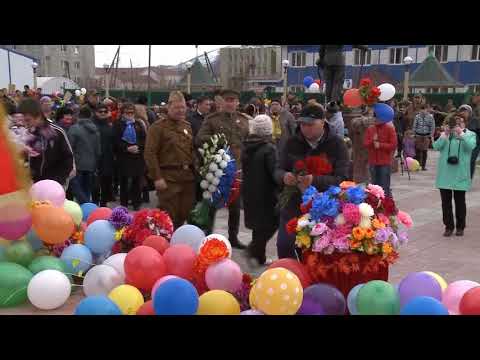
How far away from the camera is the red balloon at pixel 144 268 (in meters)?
4.51

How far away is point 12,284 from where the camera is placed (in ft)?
15.3

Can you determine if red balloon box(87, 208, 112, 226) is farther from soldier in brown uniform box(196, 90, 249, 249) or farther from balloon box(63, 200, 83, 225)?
soldier in brown uniform box(196, 90, 249, 249)

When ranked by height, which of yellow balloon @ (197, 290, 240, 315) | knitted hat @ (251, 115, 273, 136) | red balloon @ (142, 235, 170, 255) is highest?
knitted hat @ (251, 115, 273, 136)

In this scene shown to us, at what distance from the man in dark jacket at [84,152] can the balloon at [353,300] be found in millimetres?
5470

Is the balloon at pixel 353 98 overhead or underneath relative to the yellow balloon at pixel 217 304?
overhead

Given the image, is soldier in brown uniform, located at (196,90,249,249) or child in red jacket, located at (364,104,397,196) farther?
child in red jacket, located at (364,104,397,196)

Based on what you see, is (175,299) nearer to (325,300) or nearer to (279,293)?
(279,293)

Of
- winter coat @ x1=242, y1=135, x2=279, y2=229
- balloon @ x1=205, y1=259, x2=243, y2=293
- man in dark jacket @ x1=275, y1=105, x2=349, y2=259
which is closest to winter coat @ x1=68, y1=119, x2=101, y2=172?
winter coat @ x1=242, y1=135, x2=279, y2=229

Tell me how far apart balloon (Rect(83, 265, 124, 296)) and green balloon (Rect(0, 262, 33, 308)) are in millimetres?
518

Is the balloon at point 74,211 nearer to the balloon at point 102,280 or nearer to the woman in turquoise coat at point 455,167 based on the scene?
the balloon at point 102,280

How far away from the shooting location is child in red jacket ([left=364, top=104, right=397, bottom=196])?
28.1ft

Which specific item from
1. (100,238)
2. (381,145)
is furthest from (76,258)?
Answer: (381,145)

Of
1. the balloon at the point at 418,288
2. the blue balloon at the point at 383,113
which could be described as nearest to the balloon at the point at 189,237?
the balloon at the point at 418,288
